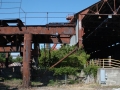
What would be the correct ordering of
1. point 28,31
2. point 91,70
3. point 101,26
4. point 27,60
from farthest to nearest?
point 101,26
point 91,70
point 28,31
point 27,60

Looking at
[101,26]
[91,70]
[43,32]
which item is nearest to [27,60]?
[43,32]

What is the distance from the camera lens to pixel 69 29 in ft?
61.0

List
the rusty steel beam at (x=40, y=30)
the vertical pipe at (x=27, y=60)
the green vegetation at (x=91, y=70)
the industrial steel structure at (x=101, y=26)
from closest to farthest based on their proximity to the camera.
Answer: the vertical pipe at (x=27, y=60), the rusty steel beam at (x=40, y=30), the industrial steel structure at (x=101, y=26), the green vegetation at (x=91, y=70)

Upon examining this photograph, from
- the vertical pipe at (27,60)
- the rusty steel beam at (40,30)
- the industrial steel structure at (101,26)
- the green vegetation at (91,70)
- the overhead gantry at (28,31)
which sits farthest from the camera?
the green vegetation at (91,70)

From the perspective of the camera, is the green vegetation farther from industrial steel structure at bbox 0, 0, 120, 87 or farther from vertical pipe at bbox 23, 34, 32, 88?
vertical pipe at bbox 23, 34, 32, 88

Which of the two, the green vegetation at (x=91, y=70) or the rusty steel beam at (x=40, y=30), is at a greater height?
the rusty steel beam at (x=40, y=30)

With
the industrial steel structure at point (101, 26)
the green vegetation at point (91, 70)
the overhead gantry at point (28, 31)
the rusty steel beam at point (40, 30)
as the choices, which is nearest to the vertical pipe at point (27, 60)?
the overhead gantry at point (28, 31)

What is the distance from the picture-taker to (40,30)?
1858 cm

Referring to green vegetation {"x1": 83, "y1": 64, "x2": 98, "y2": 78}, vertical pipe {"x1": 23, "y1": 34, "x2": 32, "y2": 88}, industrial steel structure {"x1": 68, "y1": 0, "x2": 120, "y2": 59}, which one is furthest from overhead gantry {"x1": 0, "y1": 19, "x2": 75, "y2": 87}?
green vegetation {"x1": 83, "y1": 64, "x2": 98, "y2": 78}

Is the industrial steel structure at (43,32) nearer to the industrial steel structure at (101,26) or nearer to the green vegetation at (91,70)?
the industrial steel structure at (101,26)

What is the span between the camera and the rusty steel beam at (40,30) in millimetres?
18547

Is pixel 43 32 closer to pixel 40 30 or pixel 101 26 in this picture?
pixel 40 30

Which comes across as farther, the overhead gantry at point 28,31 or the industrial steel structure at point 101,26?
the industrial steel structure at point 101,26

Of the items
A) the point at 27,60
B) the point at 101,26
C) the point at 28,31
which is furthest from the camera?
the point at 101,26
